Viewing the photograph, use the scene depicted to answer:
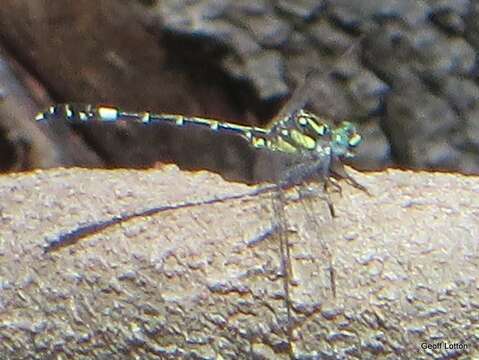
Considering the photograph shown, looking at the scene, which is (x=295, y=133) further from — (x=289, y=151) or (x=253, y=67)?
(x=253, y=67)

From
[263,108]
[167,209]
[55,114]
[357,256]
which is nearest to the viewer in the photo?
[357,256]

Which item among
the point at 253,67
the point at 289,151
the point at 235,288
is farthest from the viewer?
the point at 253,67

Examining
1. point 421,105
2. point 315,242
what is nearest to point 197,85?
point 421,105

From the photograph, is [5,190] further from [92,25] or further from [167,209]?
[92,25]

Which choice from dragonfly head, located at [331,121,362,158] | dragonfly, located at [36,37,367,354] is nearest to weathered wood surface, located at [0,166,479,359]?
dragonfly, located at [36,37,367,354]

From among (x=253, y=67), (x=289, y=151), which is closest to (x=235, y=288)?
(x=289, y=151)

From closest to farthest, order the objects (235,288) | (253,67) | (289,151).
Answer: (235,288) → (289,151) → (253,67)
